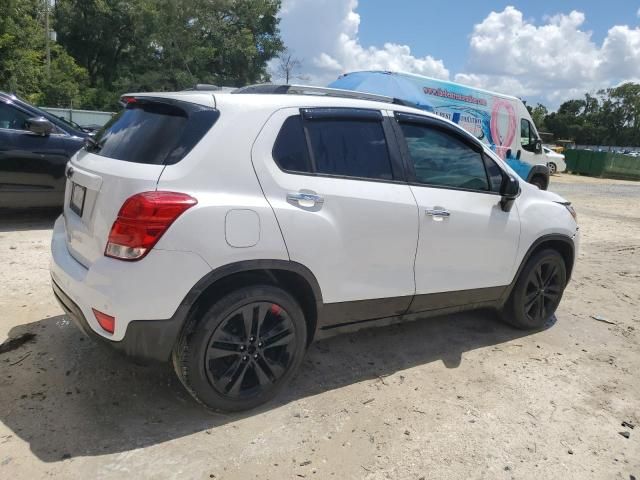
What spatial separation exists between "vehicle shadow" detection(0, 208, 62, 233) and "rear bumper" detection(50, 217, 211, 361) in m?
4.74

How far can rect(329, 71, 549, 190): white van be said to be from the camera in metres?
11.3

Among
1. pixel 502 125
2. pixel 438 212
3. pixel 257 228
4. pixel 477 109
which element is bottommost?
pixel 257 228

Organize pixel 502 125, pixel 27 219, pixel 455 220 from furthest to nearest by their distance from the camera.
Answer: pixel 502 125 → pixel 27 219 → pixel 455 220

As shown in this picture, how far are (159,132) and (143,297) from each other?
884 millimetres

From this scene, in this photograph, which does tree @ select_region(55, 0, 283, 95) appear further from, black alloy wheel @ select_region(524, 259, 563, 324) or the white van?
black alloy wheel @ select_region(524, 259, 563, 324)

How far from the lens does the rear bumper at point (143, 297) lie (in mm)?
2529

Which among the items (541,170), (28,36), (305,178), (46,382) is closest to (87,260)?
(46,382)

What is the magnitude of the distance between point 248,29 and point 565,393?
40.9m

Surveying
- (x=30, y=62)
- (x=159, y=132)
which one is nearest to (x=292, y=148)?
(x=159, y=132)

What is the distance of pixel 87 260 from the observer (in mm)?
2773

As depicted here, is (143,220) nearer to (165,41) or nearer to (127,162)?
(127,162)

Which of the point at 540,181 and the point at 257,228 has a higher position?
the point at 257,228

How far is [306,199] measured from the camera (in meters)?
2.94

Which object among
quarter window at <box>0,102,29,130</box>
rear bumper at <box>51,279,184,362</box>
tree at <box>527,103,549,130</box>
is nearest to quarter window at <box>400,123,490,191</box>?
rear bumper at <box>51,279,184,362</box>
